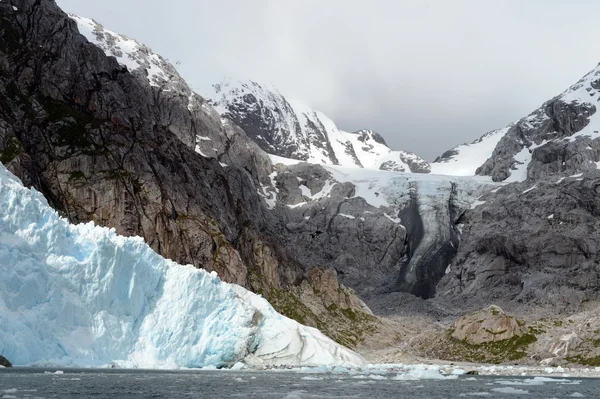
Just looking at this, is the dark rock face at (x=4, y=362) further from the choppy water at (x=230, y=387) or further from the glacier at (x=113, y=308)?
the choppy water at (x=230, y=387)

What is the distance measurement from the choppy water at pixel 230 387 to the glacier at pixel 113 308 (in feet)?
25.1

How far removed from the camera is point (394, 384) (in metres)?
117

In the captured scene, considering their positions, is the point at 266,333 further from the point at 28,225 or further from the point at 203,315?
the point at 28,225

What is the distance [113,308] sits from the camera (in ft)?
427

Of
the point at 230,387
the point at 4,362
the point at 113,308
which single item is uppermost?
the point at 113,308

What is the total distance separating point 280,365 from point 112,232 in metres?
40.6

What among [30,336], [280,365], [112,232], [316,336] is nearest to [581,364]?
[316,336]

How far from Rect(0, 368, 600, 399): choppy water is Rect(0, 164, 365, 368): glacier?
7639mm

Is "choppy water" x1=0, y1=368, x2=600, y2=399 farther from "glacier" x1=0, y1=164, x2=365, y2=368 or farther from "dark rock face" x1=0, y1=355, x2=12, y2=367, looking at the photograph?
"glacier" x1=0, y1=164, x2=365, y2=368

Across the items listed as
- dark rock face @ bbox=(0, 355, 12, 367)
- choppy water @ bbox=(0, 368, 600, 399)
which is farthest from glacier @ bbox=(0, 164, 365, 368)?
choppy water @ bbox=(0, 368, 600, 399)

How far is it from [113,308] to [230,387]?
40.2 m

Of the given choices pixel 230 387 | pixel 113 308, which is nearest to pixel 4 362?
pixel 113 308

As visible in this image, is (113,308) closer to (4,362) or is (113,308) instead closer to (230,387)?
(4,362)

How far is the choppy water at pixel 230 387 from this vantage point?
8300 cm
